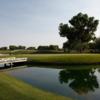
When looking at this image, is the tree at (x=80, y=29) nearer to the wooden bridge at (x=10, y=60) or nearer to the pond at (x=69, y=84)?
the wooden bridge at (x=10, y=60)

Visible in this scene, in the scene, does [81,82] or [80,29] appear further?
[80,29]

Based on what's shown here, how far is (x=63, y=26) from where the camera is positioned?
9419 centimetres

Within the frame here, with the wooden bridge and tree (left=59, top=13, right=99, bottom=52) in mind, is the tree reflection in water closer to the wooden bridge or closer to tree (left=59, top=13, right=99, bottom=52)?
the wooden bridge

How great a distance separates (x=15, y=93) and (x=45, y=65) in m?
34.3

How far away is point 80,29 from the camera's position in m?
92.1

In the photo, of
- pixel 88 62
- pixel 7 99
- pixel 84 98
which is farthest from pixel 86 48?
pixel 7 99

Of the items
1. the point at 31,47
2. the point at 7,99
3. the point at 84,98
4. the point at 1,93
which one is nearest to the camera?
the point at 7,99

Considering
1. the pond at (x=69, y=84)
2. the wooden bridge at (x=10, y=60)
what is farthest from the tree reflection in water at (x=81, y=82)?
the wooden bridge at (x=10, y=60)

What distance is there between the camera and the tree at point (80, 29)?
91.5 metres

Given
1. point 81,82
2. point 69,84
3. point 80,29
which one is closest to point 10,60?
point 81,82

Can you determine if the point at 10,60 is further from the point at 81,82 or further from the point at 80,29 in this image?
the point at 80,29

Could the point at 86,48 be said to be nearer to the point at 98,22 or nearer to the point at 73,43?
the point at 73,43

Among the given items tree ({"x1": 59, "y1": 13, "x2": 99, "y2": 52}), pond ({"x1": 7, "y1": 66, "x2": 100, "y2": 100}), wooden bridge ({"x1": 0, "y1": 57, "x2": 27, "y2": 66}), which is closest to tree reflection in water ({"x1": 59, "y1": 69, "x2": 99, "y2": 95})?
pond ({"x1": 7, "y1": 66, "x2": 100, "y2": 100})

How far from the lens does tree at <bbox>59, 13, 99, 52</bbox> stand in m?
91.5
